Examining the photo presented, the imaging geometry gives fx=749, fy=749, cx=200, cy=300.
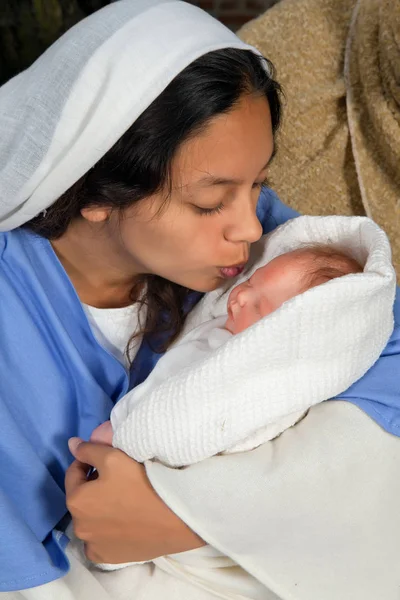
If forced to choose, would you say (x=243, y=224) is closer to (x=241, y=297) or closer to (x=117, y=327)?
(x=241, y=297)

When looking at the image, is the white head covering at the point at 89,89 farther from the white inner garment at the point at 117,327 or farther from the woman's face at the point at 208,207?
the white inner garment at the point at 117,327

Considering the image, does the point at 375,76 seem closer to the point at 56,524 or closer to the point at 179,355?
the point at 179,355

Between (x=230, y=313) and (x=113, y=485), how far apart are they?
0.35m

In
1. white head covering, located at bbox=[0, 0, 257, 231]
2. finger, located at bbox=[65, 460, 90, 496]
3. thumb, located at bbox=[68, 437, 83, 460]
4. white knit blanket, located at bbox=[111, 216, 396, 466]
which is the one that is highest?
white head covering, located at bbox=[0, 0, 257, 231]

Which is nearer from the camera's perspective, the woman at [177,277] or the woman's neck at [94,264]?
the woman at [177,277]

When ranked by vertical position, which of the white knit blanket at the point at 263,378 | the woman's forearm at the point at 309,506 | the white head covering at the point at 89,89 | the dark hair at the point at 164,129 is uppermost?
the white head covering at the point at 89,89

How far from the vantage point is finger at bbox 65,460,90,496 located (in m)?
1.15

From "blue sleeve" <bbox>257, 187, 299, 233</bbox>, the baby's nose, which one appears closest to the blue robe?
the baby's nose

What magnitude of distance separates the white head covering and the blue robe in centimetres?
14

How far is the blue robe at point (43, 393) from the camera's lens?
1145 millimetres

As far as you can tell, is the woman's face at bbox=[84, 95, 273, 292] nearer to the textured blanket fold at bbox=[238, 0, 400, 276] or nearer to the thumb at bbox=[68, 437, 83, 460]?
the thumb at bbox=[68, 437, 83, 460]

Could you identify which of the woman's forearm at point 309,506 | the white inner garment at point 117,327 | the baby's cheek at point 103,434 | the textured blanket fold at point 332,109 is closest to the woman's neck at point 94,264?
the white inner garment at point 117,327

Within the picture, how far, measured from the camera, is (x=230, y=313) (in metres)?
1.27

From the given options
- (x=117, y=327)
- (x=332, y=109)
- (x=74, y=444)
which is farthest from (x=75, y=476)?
(x=332, y=109)
